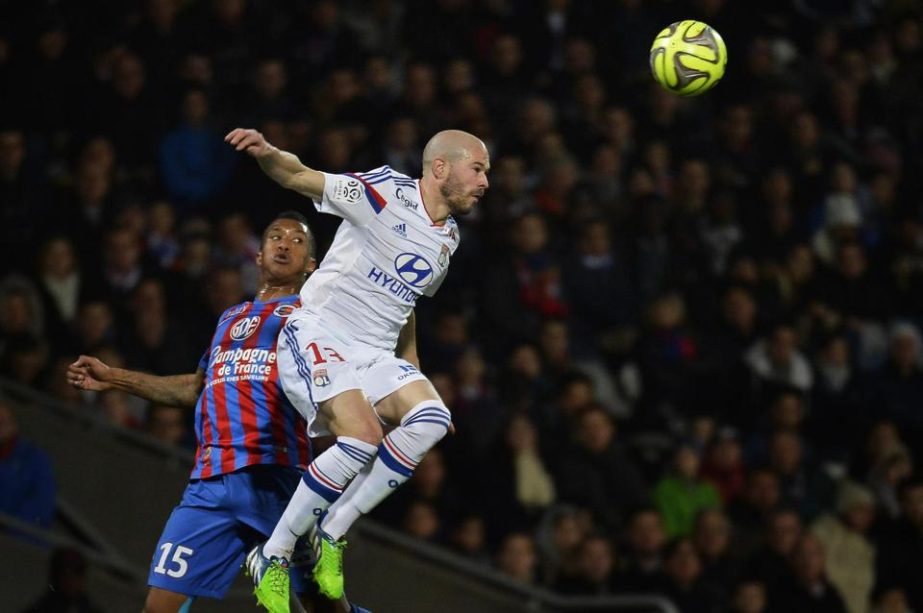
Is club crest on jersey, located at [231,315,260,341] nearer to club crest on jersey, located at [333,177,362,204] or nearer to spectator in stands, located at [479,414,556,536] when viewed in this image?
club crest on jersey, located at [333,177,362,204]

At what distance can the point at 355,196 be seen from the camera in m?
6.59

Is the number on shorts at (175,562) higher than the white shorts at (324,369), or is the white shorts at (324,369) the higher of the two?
the white shorts at (324,369)

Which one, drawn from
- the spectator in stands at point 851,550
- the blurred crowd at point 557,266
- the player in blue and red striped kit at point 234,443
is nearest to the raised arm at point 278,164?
the player in blue and red striped kit at point 234,443

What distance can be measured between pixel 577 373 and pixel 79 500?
368 cm

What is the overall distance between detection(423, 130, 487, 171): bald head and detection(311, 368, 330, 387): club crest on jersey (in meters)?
1.02

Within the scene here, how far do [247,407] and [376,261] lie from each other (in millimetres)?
864

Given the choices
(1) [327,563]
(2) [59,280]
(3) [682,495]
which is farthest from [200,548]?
(3) [682,495]

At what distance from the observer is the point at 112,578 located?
9.14 meters

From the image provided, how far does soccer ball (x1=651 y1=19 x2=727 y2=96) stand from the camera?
7.45 metres

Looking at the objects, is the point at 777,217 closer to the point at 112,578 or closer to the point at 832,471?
the point at 832,471

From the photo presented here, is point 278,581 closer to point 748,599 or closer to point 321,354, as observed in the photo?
point 321,354

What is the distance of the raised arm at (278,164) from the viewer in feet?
20.4

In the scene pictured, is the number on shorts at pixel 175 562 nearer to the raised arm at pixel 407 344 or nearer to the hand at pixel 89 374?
the hand at pixel 89 374

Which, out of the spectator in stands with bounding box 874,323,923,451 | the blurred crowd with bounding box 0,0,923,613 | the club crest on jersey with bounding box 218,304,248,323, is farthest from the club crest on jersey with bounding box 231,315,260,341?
the spectator in stands with bounding box 874,323,923,451
